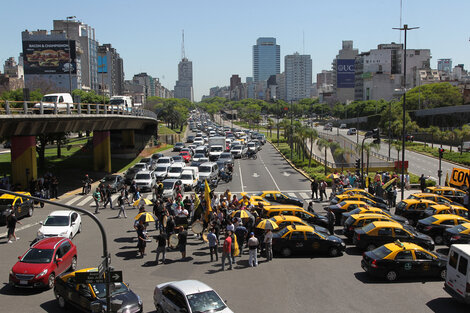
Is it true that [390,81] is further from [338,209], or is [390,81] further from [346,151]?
[338,209]

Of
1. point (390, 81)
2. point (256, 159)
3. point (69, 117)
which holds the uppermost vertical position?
point (390, 81)

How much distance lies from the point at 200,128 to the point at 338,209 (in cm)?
11295

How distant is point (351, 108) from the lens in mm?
156750

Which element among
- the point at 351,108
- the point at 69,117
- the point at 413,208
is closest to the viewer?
the point at 413,208

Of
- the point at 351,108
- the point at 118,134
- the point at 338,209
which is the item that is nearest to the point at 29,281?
the point at 338,209

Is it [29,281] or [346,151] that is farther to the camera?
[346,151]

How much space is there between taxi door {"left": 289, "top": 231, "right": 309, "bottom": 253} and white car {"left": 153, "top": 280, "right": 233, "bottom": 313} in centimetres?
757

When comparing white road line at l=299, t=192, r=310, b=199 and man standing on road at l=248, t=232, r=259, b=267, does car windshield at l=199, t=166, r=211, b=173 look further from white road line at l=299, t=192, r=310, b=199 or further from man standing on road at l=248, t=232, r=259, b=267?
man standing on road at l=248, t=232, r=259, b=267

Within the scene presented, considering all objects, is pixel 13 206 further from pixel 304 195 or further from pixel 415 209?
pixel 415 209

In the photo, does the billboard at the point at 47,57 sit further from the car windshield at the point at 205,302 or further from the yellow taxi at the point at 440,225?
the car windshield at the point at 205,302

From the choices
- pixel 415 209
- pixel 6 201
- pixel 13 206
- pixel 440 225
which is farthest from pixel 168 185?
pixel 440 225

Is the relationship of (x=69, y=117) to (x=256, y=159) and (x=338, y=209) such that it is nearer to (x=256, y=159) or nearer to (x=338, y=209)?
(x=338, y=209)

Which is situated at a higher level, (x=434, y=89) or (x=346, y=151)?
(x=434, y=89)

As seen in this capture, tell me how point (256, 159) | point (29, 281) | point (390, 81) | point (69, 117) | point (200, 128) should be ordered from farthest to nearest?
point (390, 81)
point (200, 128)
point (256, 159)
point (69, 117)
point (29, 281)
